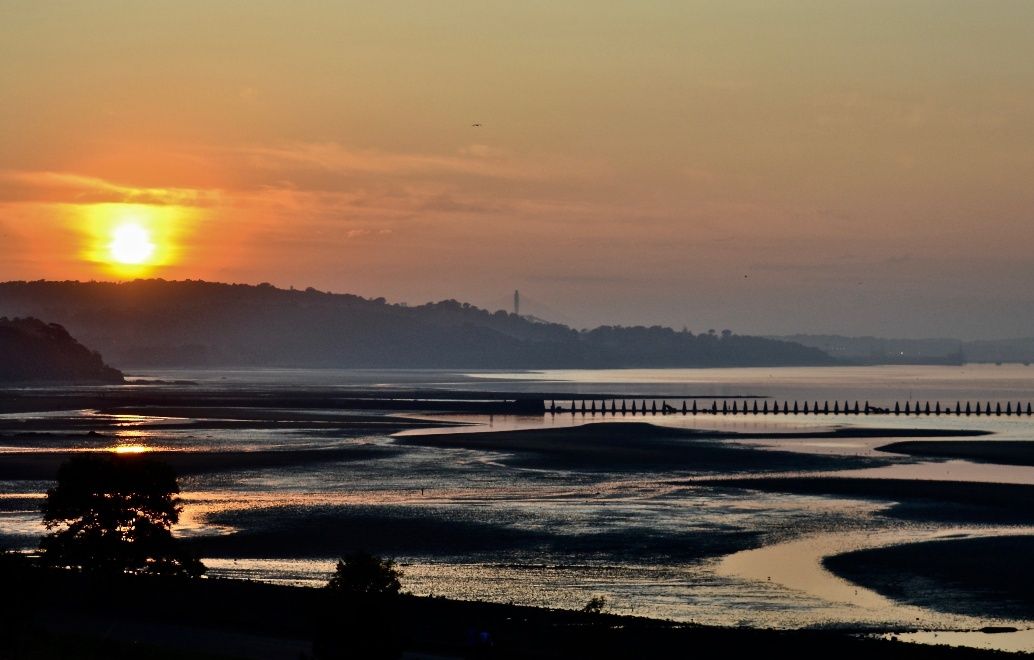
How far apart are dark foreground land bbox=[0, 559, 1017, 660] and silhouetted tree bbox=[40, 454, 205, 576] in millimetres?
550

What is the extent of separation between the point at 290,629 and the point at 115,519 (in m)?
7.48

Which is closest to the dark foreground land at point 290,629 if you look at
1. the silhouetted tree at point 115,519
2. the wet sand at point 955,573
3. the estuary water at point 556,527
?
the silhouetted tree at point 115,519

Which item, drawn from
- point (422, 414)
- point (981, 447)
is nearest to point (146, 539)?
point (981, 447)

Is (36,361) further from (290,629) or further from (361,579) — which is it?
(361,579)

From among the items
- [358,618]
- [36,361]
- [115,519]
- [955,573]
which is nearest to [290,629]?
[358,618]

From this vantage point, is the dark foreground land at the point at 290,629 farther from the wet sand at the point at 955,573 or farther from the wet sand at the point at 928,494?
the wet sand at the point at 928,494

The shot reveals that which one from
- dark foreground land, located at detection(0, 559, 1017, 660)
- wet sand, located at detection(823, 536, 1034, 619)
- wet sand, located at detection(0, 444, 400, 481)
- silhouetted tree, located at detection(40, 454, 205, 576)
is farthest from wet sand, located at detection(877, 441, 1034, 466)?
silhouetted tree, located at detection(40, 454, 205, 576)

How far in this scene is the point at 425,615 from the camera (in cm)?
2792

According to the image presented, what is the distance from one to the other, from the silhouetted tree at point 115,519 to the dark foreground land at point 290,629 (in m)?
0.55

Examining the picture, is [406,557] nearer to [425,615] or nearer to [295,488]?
[425,615]

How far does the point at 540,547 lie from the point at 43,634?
1728cm

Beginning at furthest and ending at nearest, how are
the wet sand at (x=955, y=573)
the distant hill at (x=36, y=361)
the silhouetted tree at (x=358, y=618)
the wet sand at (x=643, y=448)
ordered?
the distant hill at (x=36, y=361)
the wet sand at (x=643, y=448)
the wet sand at (x=955, y=573)
the silhouetted tree at (x=358, y=618)

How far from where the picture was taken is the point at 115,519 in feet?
104

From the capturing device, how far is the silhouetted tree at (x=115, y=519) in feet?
102
